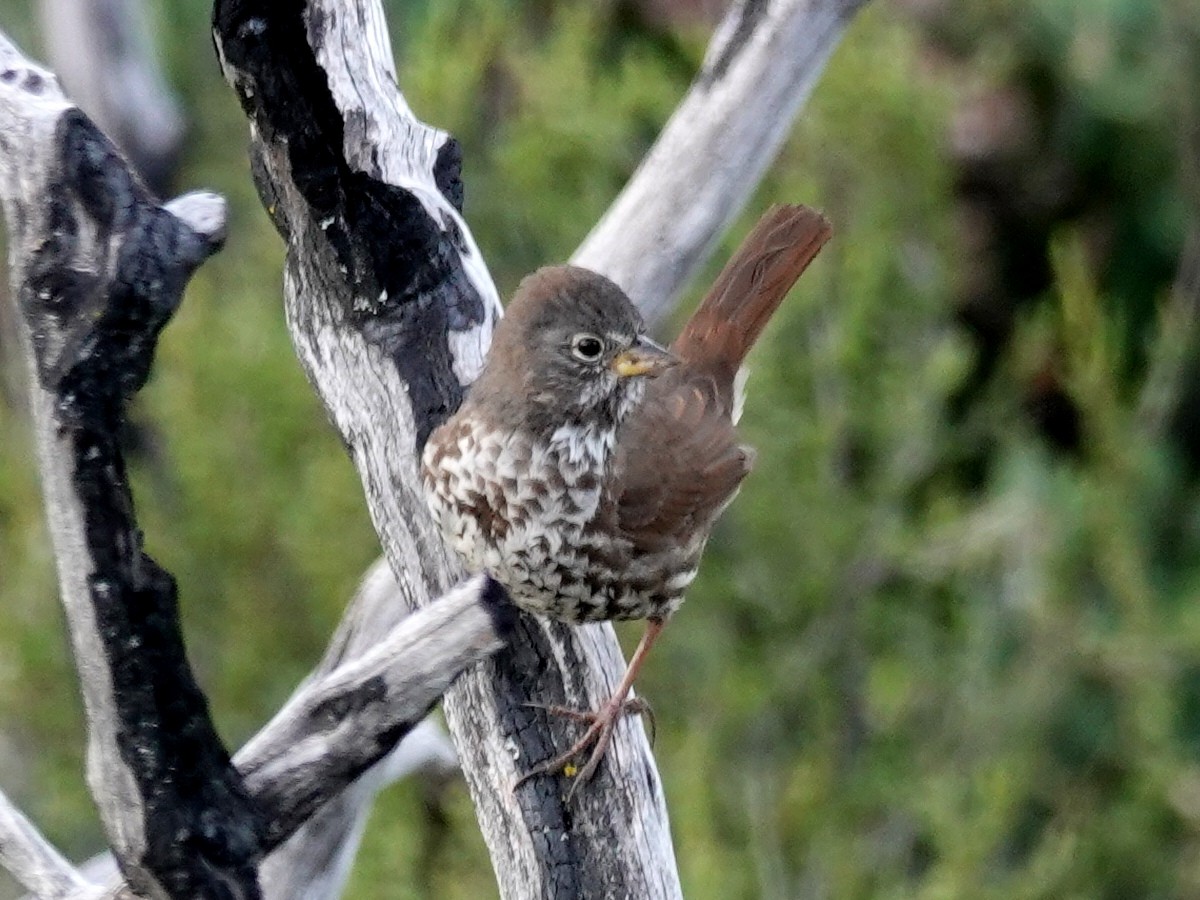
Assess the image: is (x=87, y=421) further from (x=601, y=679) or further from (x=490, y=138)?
(x=490, y=138)

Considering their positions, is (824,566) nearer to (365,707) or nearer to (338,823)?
(338,823)

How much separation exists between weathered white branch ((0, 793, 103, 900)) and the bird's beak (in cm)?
90

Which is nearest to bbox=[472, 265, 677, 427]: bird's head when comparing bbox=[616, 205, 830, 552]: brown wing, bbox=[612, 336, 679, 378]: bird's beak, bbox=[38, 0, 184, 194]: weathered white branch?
bbox=[612, 336, 679, 378]: bird's beak

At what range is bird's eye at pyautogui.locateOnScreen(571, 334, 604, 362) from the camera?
218 cm

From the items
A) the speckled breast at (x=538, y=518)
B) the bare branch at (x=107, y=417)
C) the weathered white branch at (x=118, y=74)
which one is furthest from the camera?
the weathered white branch at (x=118, y=74)

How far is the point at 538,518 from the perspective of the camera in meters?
2.20

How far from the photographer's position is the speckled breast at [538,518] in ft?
7.02

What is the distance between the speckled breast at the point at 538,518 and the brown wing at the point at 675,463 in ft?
0.11

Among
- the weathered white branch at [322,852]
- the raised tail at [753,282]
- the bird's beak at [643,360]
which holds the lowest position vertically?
the weathered white branch at [322,852]

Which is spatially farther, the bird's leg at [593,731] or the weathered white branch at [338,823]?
the weathered white branch at [338,823]

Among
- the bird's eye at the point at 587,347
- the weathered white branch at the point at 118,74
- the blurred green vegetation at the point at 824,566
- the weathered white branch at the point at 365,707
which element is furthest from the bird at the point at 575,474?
the weathered white branch at the point at 118,74

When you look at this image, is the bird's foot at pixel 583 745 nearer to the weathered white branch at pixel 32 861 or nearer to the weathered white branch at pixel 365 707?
the weathered white branch at pixel 365 707

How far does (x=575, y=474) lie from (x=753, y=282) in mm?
588

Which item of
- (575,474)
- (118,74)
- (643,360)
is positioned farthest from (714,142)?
(118,74)
